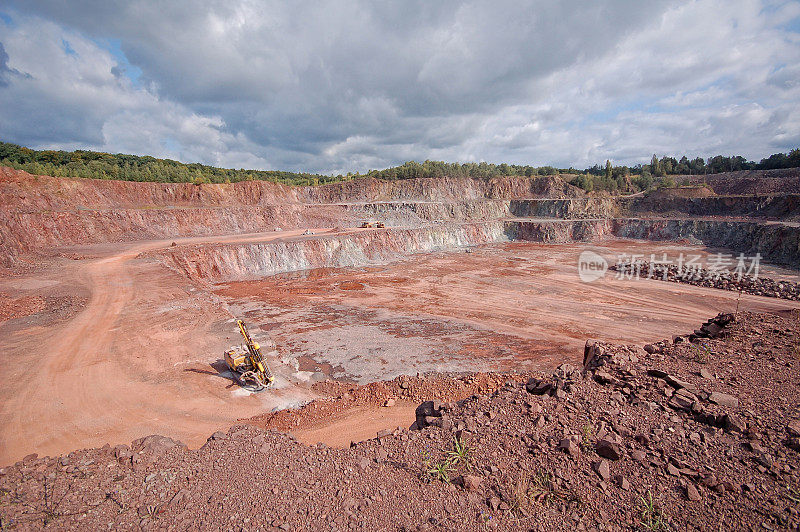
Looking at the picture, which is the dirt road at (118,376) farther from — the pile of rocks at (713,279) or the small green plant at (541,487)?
the pile of rocks at (713,279)

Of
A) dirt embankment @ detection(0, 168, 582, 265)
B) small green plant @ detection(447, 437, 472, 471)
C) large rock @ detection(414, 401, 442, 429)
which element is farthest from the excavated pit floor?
dirt embankment @ detection(0, 168, 582, 265)

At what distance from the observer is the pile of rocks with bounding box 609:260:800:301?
22.7 m

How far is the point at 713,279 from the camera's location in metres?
25.8

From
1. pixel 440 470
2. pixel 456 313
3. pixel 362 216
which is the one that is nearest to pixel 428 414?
pixel 440 470

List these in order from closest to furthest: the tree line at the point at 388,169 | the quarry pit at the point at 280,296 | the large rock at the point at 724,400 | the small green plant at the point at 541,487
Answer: the small green plant at the point at 541,487
the large rock at the point at 724,400
the quarry pit at the point at 280,296
the tree line at the point at 388,169

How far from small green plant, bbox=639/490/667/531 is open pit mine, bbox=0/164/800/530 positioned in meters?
0.04

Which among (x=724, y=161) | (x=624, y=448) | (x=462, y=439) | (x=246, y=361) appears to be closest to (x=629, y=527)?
(x=624, y=448)

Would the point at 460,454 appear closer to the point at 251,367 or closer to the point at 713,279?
the point at 251,367

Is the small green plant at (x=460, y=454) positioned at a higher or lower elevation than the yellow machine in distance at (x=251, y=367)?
higher

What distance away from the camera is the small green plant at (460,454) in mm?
5598

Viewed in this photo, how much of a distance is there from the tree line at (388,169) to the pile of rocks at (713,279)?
137 feet

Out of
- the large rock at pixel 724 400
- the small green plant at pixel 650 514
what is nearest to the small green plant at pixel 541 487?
the small green plant at pixel 650 514

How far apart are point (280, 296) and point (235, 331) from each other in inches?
301

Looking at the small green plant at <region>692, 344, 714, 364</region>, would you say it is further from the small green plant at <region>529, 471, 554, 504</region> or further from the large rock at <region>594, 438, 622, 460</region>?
the small green plant at <region>529, 471, 554, 504</region>
